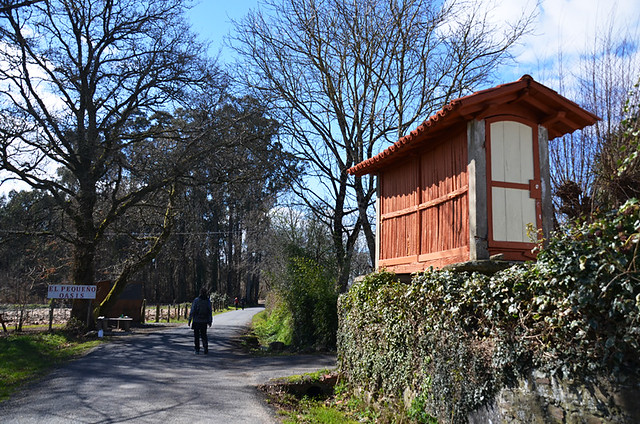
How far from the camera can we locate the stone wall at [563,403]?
3436 mm

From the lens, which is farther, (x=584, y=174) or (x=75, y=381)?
(x=584, y=174)

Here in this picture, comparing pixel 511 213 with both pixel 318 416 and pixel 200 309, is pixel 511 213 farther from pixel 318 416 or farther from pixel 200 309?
pixel 200 309

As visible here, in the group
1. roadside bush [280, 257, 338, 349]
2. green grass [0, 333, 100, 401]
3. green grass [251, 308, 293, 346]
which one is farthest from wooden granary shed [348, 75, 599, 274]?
green grass [251, 308, 293, 346]

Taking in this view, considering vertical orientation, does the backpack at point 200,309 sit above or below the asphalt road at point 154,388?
above

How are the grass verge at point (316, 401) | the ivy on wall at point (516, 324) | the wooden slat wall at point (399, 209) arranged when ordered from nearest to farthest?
the ivy on wall at point (516, 324) < the grass verge at point (316, 401) < the wooden slat wall at point (399, 209)

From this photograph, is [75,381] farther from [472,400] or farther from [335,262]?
[335,262]

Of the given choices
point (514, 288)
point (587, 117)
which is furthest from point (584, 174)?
point (514, 288)

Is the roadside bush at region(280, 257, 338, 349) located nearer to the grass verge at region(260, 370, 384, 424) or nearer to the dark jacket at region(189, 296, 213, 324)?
the dark jacket at region(189, 296, 213, 324)

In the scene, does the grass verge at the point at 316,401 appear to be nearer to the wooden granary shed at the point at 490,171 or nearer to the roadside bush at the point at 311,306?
the wooden granary shed at the point at 490,171

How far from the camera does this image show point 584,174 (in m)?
13.5

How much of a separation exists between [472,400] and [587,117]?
18.8 ft

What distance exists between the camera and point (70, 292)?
17.5 meters

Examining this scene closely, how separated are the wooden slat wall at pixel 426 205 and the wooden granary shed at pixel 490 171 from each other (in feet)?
0.06

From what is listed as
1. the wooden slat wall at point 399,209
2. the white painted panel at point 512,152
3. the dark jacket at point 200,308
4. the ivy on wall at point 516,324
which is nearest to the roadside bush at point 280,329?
the dark jacket at point 200,308
